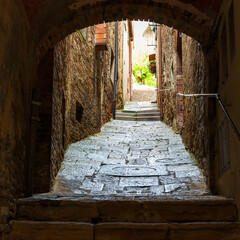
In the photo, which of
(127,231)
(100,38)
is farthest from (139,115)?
(127,231)

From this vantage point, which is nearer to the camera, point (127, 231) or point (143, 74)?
point (127, 231)

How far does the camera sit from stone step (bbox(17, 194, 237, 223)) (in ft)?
10.6

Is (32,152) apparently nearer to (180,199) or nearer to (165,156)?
(180,199)

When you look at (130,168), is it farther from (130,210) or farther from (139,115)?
(139,115)

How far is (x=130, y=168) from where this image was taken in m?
6.02

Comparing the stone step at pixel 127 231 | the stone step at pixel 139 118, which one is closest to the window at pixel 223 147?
the stone step at pixel 127 231

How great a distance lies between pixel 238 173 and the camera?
9.70ft

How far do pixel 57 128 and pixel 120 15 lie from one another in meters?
1.84

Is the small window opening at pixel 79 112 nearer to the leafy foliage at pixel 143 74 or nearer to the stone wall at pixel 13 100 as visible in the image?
the stone wall at pixel 13 100

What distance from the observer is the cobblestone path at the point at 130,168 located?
482 centimetres

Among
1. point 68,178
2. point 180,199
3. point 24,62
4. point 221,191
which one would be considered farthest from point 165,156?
point 24,62

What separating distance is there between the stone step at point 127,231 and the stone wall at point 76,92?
5.46ft

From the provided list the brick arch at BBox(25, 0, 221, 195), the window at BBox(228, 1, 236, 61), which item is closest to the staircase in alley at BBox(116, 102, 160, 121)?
the brick arch at BBox(25, 0, 221, 195)

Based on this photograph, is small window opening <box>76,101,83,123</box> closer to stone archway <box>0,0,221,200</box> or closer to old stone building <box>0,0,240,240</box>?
old stone building <box>0,0,240,240</box>
